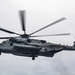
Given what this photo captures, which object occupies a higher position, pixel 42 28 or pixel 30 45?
pixel 42 28

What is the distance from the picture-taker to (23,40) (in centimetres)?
5859

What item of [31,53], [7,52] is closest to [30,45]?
[31,53]

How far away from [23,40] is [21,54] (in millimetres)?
3585

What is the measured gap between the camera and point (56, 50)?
2292 inches

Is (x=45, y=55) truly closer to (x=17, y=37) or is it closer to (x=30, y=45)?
(x=30, y=45)

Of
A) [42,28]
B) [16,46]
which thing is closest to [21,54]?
[16,46]

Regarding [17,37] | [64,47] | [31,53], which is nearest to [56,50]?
[64,47]

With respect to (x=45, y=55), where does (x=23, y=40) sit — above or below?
above

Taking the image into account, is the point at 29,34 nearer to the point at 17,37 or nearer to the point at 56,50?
the point at 17,37

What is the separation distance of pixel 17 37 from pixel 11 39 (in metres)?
1.52

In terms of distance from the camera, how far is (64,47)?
58.7 meters

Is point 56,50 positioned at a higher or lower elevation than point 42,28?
lower

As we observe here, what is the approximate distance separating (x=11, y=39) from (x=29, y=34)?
174 inches

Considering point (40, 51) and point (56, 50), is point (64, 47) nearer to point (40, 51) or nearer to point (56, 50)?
point (56, 50)
